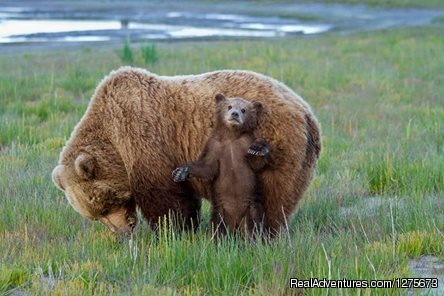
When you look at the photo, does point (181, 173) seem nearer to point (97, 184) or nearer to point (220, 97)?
point (220, 97)

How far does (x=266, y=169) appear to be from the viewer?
587cm

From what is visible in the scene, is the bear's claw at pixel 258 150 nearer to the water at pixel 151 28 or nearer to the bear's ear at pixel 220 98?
the bear's ear at pixel 220 98

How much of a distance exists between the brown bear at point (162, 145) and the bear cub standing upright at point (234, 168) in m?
0.09

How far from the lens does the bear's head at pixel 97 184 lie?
6.21 meters

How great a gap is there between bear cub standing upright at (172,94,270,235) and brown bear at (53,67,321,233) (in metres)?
0.09

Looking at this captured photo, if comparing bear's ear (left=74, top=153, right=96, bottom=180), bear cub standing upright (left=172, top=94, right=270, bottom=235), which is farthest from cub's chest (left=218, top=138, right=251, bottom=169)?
bear's ear (left=74, top=153, right=96, bottom=180)

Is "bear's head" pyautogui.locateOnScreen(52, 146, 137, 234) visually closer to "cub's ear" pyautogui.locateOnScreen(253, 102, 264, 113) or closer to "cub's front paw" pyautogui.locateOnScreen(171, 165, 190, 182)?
"cub's front paw" pyautogui.locateOnScreen(171, 165, 190, 182)

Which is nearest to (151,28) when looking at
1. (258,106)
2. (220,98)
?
(220,98)

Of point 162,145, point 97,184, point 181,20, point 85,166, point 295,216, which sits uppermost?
point 162,145

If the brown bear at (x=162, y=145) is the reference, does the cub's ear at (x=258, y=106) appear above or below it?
above

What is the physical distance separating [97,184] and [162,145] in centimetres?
61

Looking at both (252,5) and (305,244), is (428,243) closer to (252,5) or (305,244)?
(305,244)

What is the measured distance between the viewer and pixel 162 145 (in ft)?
20.1

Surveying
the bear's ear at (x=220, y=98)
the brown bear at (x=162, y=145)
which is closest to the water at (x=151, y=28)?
the brown bear at (x=162, y=145)
